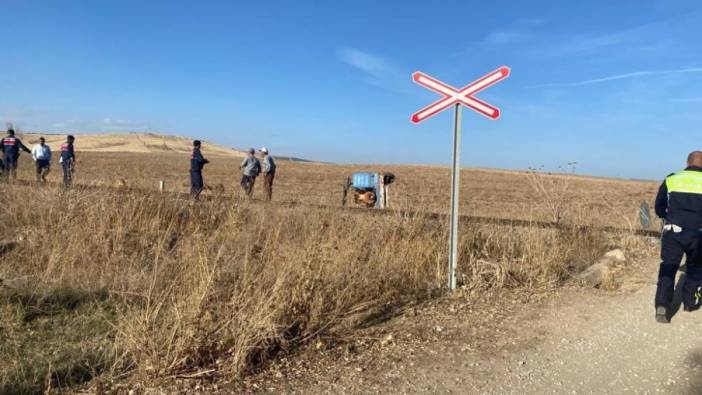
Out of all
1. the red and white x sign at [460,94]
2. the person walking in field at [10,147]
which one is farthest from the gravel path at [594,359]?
the person walking in field at [10,147]

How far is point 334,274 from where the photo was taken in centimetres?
572

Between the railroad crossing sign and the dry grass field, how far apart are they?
2.47 feet

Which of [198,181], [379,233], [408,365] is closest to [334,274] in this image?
[408,365]

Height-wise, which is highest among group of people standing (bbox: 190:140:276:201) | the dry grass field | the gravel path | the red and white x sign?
the red and white x sign

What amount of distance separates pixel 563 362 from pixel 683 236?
2557 millimetres

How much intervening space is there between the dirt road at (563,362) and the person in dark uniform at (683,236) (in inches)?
8.6

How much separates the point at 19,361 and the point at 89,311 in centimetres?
122

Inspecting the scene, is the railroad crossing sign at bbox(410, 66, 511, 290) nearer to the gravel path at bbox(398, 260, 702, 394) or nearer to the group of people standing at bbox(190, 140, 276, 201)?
the gravel path at bbox(398, 260, 702, 394)

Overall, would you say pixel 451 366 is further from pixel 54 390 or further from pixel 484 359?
pixel 54 390

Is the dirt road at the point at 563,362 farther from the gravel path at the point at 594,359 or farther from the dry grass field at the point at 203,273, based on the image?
the dry grass field at the point at 203,273

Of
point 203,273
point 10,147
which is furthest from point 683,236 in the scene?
point 10,147

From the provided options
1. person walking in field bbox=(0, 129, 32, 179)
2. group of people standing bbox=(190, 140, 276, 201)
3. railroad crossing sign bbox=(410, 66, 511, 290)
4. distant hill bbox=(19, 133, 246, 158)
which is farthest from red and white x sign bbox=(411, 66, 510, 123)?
distant hill bbox=(19, 133, 246, 158)

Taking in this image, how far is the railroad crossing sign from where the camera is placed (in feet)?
20.1

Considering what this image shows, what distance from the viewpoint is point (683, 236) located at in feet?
19.7
